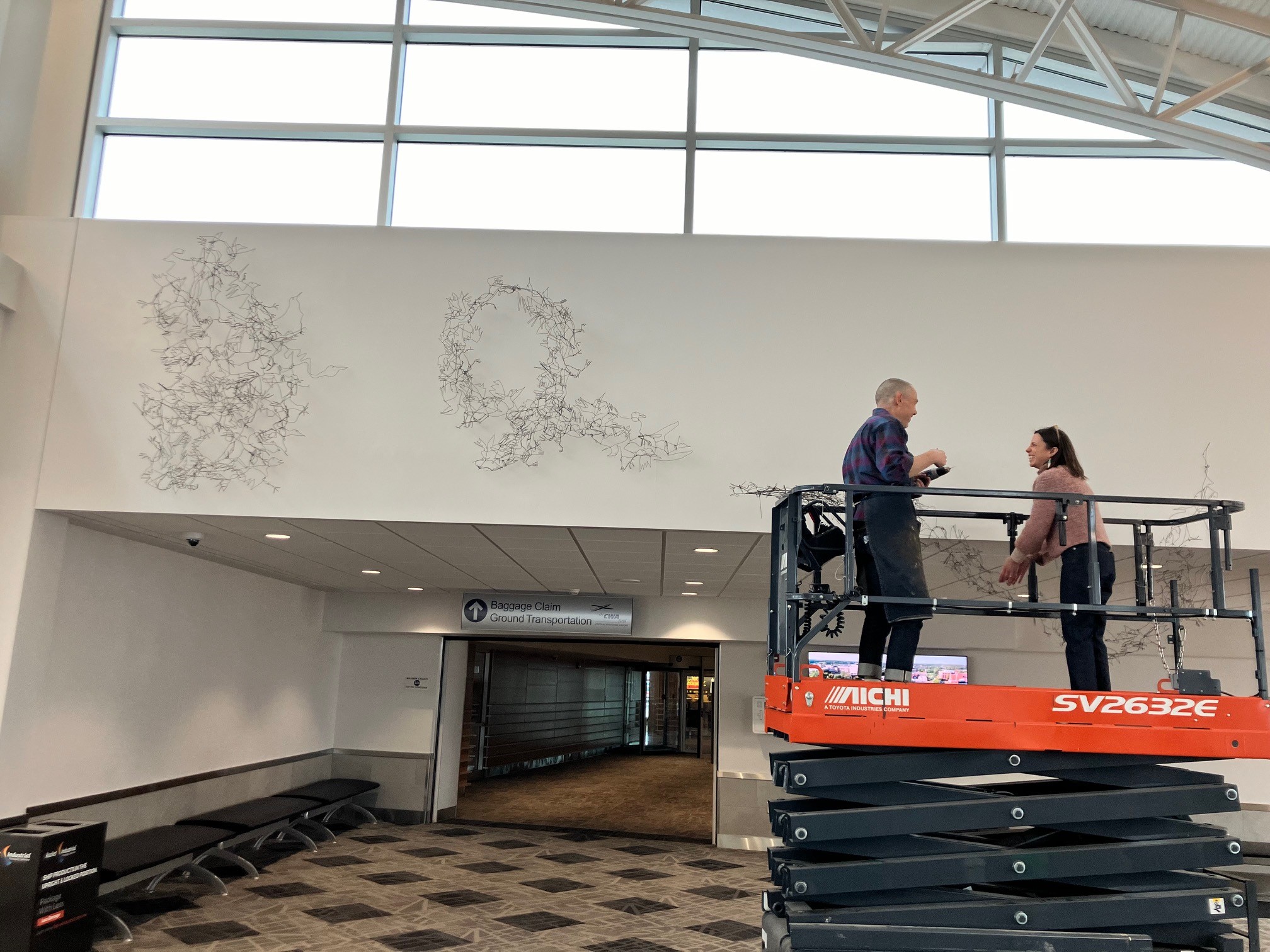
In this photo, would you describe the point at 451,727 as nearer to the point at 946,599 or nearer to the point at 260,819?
the point at 260,819

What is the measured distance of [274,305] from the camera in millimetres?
6637

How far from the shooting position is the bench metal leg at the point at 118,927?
641 cm

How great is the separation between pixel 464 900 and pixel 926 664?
221 inches

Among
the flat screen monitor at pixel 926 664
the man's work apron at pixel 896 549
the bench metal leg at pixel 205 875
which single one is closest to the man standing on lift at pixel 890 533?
the man's work apron at pixel 896 549

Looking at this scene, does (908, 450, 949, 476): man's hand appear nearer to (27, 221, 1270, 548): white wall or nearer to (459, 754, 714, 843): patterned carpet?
(27, 221, 1270, 548): white wall

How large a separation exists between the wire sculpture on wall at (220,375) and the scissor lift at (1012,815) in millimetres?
4443

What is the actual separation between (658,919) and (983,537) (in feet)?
12.9

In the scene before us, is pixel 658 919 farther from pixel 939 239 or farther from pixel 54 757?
pixel 939 239

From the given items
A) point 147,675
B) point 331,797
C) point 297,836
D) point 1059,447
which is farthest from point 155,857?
point 1059,447

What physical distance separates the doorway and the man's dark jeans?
7396 millimetres

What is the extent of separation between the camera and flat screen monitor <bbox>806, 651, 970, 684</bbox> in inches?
409

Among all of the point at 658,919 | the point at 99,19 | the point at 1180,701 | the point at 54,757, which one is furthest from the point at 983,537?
the point at 99,19

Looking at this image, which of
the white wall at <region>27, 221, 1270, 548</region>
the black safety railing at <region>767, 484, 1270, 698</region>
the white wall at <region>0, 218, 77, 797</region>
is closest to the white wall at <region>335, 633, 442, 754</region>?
the white wall at <region>0, 218, 77, 797</region>

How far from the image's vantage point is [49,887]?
221 inches
